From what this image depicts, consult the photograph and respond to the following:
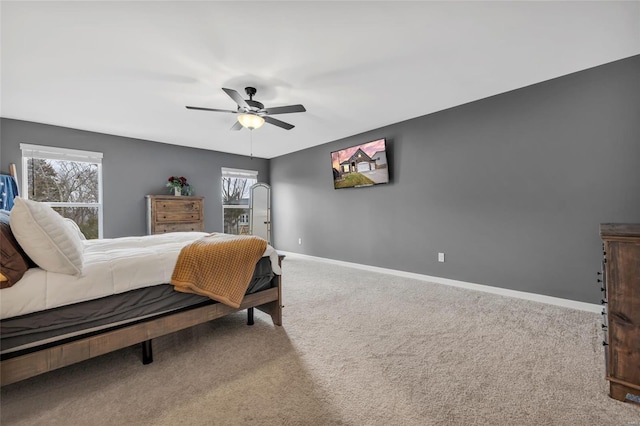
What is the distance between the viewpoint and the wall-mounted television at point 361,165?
13.3 feet

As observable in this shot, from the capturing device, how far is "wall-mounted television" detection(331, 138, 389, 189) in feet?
13.3

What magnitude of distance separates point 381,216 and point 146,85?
3.47m

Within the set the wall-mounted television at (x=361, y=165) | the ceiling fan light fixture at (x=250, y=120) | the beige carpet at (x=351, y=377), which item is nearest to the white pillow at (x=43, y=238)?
the beige carpet at (x=351, y=377)

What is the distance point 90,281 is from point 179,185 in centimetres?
364

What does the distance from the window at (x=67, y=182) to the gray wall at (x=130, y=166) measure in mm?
99

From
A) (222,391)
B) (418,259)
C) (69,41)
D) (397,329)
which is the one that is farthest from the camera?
(418,259)

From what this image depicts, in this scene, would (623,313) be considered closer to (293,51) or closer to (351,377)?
(351,377)

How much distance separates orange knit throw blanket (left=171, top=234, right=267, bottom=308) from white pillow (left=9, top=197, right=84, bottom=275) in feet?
1.80

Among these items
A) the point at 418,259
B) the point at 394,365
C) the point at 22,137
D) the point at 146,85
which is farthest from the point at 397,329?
the point at 22,137

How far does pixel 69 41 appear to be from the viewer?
6.49 feet

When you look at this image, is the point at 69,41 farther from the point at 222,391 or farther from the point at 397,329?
the point at 397,329

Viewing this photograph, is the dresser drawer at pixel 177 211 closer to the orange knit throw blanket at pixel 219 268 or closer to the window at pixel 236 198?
the window at pixel 236 198

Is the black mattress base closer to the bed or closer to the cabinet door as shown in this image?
the bed

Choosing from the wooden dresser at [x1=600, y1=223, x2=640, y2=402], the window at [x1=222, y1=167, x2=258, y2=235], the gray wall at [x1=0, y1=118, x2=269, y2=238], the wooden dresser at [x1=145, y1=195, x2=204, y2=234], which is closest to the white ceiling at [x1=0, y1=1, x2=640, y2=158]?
the gray wall at [x1=0, y1=118, x2=269, y2=238]
